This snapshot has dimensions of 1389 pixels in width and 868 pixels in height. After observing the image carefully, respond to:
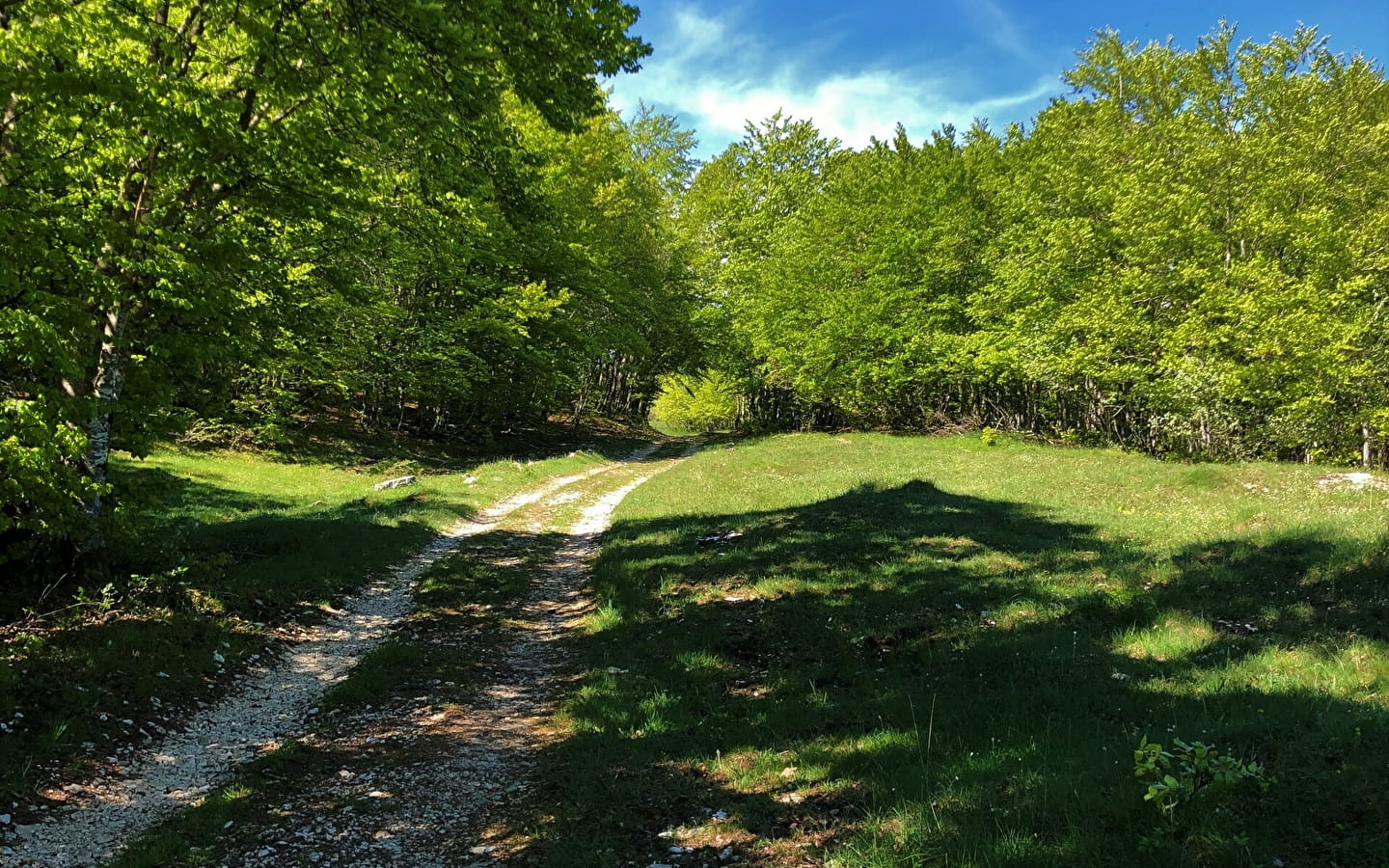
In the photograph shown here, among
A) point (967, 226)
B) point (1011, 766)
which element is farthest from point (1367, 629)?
point (967, 226)

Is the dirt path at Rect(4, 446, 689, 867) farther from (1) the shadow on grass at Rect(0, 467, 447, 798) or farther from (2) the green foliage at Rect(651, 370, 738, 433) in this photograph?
(2) the green foliage at Rect(651, 370, 738, 433)

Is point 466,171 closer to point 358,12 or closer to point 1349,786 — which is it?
point 358,12

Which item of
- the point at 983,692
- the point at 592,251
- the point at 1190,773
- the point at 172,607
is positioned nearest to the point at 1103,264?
the point at 592,251

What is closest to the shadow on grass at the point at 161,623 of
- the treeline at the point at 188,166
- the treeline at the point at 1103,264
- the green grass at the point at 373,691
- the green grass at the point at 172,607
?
the green grass at the point at 172,607

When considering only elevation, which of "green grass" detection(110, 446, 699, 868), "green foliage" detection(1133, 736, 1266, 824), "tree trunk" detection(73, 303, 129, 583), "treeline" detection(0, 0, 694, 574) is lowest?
"green grass" detection(110, 446, 699, 868)

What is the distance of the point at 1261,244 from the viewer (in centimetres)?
2927

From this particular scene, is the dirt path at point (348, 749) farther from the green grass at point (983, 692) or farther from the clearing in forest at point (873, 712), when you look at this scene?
the green grass at point (983, 692)

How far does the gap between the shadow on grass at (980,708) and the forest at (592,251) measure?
7.22 metres

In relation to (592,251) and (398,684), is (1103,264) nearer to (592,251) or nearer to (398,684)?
(592,251)

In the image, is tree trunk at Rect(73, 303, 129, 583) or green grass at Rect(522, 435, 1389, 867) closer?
green grass at Rect(522, 435, 1389, 867)

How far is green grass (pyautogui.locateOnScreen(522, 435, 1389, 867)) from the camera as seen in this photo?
4465mm

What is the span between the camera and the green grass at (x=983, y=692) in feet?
14.6

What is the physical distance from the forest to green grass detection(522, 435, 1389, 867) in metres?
7.23

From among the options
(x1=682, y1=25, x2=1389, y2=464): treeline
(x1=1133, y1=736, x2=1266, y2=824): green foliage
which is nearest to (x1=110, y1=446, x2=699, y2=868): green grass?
(x1=1133, y1=736, x2=1266, y2=824): green foliage
